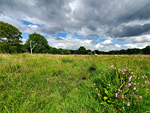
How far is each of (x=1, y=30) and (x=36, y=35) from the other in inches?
655

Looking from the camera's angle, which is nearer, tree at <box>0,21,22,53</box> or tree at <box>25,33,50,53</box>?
tree at <box>0,21,22,53</box>

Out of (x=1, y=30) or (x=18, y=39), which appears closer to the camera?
(x=1, y=30)

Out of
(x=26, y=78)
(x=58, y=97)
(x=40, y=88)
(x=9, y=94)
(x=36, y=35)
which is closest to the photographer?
(x=9, y=94)

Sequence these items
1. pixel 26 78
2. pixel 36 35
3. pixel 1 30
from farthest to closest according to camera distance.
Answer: pixel 36 35 → pixel 1 30 → pixel 26 78

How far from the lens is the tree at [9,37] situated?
76.4 feet

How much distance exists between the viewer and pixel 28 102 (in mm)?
1632

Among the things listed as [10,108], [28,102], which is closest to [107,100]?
[28,102]

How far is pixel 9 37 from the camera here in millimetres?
25578

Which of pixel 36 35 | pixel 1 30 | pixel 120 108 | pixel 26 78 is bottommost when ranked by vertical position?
pixel 120 108

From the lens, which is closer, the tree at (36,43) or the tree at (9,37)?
the tree at (9,37)

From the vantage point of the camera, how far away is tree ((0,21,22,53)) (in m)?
23.3

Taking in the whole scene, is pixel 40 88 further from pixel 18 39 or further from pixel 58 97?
pixel 18 39

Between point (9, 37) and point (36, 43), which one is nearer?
point (9, 37)

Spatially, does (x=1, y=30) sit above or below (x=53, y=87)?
above
